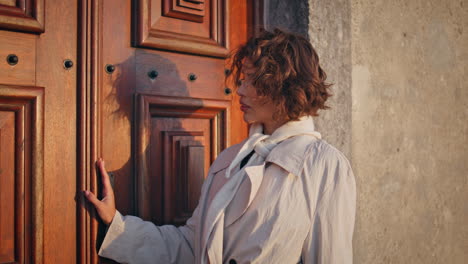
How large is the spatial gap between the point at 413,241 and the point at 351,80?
0.99 m

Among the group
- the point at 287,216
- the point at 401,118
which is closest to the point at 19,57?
the point at 287,216

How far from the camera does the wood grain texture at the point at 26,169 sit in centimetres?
131

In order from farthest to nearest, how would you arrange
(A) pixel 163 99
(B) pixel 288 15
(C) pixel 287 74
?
1. (B) pixel 288 15
2. (A) pixel 163 99
3. (C) pixel 287 74

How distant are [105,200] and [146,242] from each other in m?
0.20

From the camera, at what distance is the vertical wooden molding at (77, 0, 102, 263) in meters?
1.41

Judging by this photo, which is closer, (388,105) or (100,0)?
(100,0)

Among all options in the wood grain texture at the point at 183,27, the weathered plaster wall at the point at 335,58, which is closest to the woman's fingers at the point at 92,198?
the wood grain texture at the point at 183,27

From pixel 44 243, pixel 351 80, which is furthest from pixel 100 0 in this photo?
pixel 351 80

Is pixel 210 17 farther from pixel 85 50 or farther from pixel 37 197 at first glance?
pixel 37 197

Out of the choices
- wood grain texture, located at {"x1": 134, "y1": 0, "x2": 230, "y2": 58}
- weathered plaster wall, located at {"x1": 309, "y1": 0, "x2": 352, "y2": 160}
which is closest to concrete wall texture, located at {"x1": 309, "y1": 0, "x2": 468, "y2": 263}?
weathered plaster wall, located at {"x1": 309, "y1": 0, "x2": 352, "y2": 160}

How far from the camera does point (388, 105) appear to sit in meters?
2.21

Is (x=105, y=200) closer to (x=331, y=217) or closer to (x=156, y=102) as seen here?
(x=156, y=102)

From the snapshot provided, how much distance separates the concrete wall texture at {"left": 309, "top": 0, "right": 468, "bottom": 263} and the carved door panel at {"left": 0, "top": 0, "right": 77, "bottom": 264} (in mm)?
1011

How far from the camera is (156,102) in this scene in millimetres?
1564
